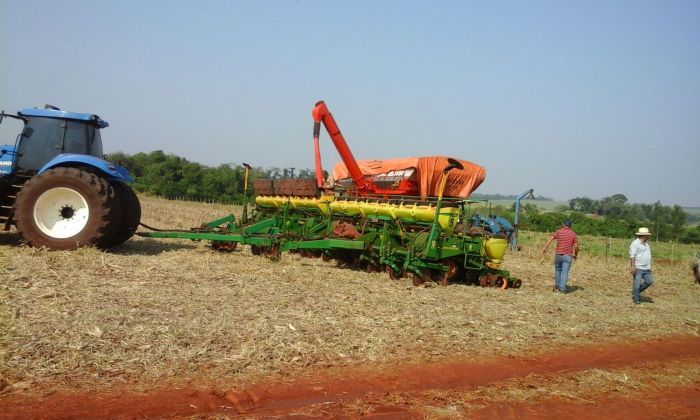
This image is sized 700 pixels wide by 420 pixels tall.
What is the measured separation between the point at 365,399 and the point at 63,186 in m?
6.66

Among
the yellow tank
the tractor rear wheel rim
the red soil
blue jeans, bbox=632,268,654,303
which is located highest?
the yellow tank

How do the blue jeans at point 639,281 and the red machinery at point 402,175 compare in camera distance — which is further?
the red machinery at point 402,175

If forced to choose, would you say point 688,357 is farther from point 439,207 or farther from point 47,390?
point 47,390

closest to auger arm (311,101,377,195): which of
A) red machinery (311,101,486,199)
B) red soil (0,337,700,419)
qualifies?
red machinery (311,101,486,199)

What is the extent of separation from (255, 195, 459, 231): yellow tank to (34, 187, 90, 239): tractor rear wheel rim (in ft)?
14.0

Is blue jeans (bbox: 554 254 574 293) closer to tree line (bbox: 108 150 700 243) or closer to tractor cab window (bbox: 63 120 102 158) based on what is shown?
tractor cab window (bbox: 63 120 102 158)

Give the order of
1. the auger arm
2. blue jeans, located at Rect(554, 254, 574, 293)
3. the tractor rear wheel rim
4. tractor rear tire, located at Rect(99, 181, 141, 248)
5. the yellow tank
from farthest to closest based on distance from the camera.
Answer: the auger arm
blue jeans, located at Rect(554, 254, 574, 293)
the yellow tank
tractor rear tire, located at Rect(99, 181, 141, 248)
the tractor rear wheel rim

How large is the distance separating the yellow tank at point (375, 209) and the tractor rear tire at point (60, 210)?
4097 millimetres

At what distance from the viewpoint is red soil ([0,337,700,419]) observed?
3.58 m

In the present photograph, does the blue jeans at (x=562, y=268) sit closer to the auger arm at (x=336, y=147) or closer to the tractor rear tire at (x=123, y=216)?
the auger arm at (x=336, y=147)

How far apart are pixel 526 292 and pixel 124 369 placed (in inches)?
280

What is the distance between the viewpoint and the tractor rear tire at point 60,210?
8391mm

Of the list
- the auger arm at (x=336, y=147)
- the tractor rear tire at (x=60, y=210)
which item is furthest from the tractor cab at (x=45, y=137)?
the auger arm at (x=336, y=147)

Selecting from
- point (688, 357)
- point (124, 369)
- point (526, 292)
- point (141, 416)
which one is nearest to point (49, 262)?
point (124, 369)
